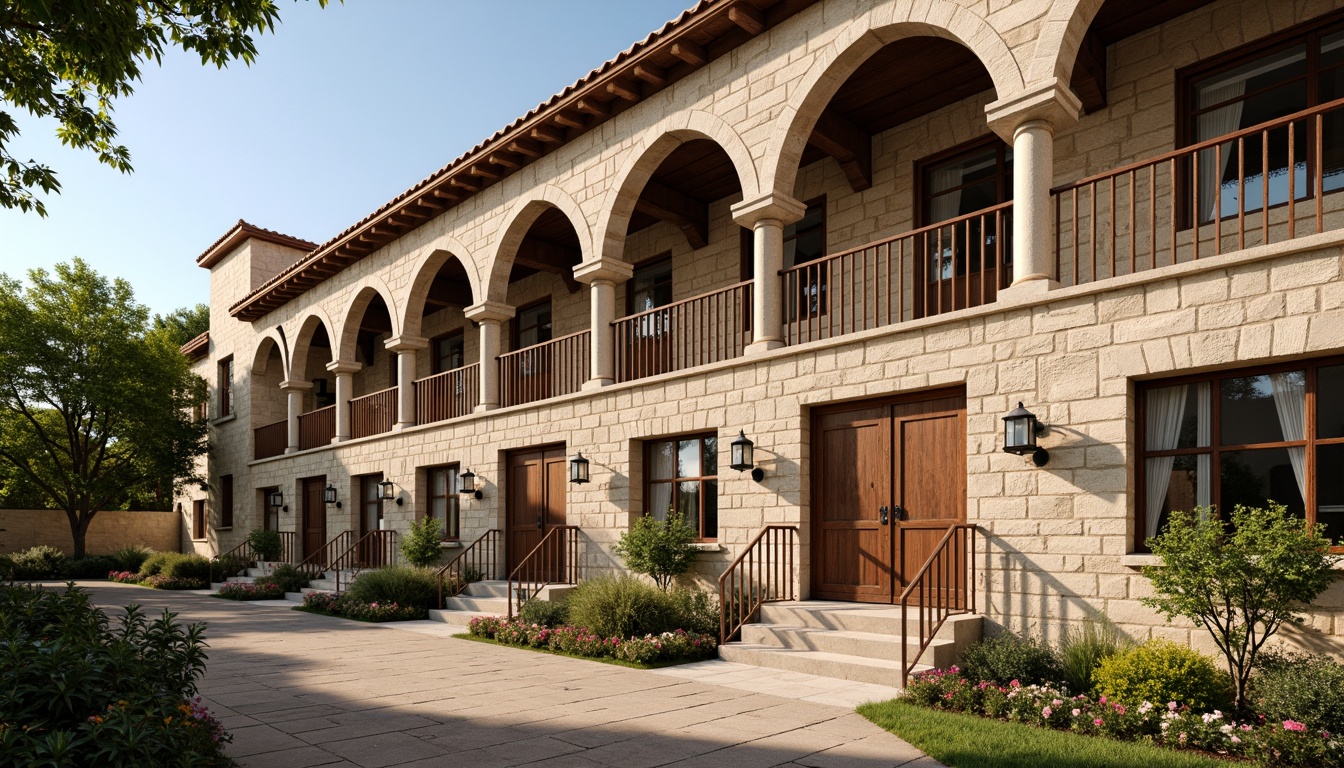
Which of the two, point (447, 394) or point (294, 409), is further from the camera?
point (294, 409)

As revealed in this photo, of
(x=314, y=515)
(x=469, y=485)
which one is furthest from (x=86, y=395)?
(x=469, y=485)

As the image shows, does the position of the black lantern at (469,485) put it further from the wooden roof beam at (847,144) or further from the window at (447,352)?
the wooden roof beam at (847,144)

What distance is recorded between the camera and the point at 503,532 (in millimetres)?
13648

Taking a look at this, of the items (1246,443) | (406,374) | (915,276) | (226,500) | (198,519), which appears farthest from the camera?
(198,519)

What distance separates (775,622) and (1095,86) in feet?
20.2

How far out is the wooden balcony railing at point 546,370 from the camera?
13500 mm

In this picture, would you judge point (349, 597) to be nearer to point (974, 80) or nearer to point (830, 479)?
point (830, 479)

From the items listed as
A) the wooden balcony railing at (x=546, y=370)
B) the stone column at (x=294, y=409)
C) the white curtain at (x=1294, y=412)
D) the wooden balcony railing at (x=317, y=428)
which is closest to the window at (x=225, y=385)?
the stone column at (x=294, y=409)

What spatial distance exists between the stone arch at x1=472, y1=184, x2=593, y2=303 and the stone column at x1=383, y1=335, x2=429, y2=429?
2596mm

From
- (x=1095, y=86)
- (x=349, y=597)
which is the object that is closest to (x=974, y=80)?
(x=1095, y=86)

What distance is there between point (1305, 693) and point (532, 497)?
394 inches

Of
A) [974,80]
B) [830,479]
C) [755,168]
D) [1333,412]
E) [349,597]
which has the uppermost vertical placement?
[974,80]

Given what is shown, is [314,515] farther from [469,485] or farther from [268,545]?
[469,485]

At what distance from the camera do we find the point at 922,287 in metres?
10.1
